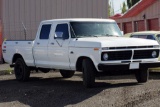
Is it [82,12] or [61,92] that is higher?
[82,12]

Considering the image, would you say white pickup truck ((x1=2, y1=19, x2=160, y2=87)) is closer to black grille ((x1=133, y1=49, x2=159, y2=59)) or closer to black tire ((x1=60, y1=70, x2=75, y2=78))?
→ black grille ((x1=133, y1=49, x2=159, y2=59))

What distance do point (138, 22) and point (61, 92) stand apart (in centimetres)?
1994

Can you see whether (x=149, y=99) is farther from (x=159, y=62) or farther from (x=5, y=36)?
(x=5, y=36)

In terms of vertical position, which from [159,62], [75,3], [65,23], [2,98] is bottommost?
[2,98]

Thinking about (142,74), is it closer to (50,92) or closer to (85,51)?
(85,51)

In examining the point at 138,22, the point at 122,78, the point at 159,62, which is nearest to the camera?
the point at 159,62

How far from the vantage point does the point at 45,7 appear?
22625mm

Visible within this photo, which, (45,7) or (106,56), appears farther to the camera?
(45,7)

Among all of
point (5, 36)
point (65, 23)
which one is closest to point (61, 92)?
point (65, 23)

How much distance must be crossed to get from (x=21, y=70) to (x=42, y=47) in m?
1.65

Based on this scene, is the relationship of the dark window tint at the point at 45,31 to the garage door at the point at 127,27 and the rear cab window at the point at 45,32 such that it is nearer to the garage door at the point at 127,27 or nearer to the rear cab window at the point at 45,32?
the rear cab window at the point at 45,32

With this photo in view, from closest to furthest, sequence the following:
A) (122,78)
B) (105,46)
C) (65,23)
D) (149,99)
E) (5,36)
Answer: (149,99) → (105,46) → (65,23) → (122,78) → (5,36)

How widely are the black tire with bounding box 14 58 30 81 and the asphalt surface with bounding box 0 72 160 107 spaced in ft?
1.62

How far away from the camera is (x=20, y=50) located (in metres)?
13.7
